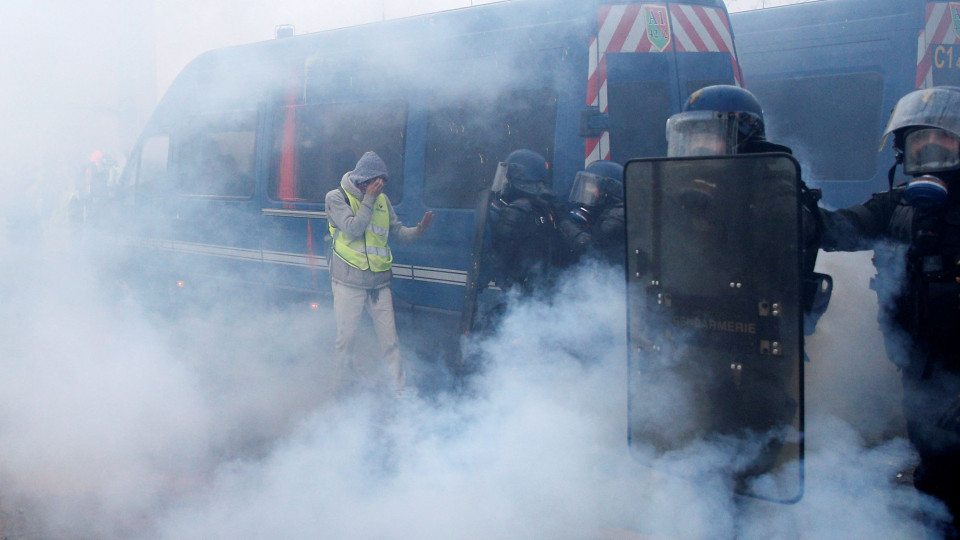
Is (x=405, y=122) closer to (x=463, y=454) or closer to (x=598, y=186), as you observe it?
(x=598, y=186)

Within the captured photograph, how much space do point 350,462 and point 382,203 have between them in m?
1.79

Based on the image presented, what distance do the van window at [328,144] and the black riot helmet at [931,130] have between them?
3232 mm

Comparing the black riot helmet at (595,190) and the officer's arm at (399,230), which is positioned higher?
the black riot helmet at (595,190)

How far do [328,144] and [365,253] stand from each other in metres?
1.26

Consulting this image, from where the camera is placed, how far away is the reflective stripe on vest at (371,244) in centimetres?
471

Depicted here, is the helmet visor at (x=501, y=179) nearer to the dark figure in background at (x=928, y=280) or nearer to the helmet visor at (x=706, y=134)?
the helmet visor at (x=706, y=134)

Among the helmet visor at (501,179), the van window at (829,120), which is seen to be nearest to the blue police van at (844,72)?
the van window at (829,120)

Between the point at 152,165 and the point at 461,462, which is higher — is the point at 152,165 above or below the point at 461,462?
above

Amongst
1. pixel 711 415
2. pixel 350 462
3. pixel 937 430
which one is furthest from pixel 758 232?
pixel 350 462

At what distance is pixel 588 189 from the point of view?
12.4 ft

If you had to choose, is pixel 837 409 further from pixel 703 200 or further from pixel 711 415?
pixel 703 200

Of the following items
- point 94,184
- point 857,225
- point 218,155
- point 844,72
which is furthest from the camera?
point 94,184

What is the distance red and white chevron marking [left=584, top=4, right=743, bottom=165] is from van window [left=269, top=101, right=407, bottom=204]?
153 centimetres

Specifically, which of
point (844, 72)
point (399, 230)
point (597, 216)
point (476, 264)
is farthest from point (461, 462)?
point (844, 72)
